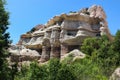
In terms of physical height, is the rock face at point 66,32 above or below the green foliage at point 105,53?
above

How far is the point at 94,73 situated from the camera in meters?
21.9

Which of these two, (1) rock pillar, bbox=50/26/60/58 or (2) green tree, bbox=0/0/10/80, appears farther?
(1) rock pillar, bbox=50/26/60/58

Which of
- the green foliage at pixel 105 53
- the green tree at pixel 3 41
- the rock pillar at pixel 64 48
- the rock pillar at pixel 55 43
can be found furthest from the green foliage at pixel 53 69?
the rock pillar at pixel 55 43

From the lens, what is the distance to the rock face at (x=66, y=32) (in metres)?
40.0

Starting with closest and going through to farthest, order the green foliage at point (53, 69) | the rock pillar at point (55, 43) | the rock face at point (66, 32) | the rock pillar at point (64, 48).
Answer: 1. the green foliage at point (53, 69)
2. the rock pillar at point (64, 48)
3. the rock face at point (66, 32)
4. the rock pillar at point (55, 43)

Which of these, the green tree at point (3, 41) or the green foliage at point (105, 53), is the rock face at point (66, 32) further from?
the green tree at point (3, 41)

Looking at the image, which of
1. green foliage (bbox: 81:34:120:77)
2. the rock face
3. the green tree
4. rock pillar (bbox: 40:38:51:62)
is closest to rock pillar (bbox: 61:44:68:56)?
the rock face

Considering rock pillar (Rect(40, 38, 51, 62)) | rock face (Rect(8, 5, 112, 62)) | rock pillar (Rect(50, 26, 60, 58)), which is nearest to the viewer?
rock face (Rect(8, 5, 112, 62))

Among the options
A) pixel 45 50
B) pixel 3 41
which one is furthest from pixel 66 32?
pixel 3 41

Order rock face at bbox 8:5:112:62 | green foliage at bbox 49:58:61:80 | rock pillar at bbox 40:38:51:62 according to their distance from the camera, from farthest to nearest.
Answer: rock pillar at bbox 40:38:51:62
rock face at bbox 8:5:112:62
green foliage at bbox 49:58:61:80

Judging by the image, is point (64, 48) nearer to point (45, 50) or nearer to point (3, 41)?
point (45, 50)

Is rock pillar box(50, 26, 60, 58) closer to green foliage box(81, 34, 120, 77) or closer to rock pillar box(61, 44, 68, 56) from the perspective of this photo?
rock pillar box(61, 44, 68, 56)

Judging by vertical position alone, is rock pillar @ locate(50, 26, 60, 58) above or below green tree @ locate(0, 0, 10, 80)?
above

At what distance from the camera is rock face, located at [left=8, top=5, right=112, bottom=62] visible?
40.0m
